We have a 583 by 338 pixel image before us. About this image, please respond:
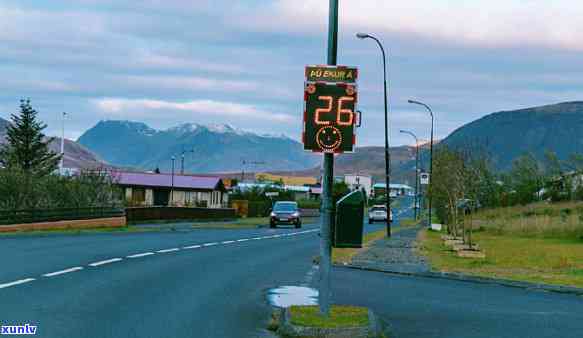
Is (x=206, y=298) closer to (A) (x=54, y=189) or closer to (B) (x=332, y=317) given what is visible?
(B) (x=332, y=317)

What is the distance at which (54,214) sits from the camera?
44.2m

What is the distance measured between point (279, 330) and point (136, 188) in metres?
102

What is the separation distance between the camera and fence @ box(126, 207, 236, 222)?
5966 centimetres

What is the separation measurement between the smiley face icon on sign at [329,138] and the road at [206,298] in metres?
2.52

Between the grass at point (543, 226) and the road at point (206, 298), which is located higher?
the grass at point (543, 226)

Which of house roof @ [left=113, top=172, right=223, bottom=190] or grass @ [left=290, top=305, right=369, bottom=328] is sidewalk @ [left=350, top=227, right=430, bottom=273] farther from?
house roof @ [left=113, top=172, right=223, bottom=190]

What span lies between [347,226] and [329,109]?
1724 mm

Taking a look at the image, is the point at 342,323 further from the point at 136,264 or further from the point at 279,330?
the point at 136,264

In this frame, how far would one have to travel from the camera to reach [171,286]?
17625 millimetres

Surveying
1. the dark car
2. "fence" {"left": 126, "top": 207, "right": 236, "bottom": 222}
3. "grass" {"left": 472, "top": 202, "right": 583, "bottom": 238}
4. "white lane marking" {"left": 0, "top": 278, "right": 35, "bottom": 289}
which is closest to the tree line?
"fence" {"left": 126, "top": 207, "right": 236, "bottom": 222}

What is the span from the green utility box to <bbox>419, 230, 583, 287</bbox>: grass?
312 inches

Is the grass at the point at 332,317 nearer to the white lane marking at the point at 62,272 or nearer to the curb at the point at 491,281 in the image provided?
the white lane marking at the point at 62,272

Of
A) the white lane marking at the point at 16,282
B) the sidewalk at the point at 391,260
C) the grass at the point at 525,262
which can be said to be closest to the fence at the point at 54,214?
the sidewalk at the point at 391,260

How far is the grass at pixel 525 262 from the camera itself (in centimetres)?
2231
